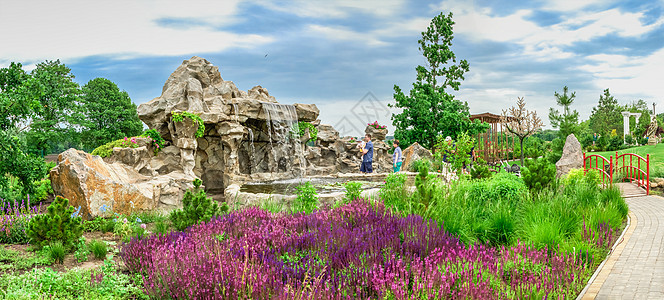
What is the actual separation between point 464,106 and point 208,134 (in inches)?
559

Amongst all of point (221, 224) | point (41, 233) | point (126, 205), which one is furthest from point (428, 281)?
point (126, 205)

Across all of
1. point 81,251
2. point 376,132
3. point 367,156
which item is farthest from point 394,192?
point 376,132

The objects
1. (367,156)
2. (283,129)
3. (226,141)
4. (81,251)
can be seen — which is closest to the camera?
(81,251)

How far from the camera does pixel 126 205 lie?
29.9 feet

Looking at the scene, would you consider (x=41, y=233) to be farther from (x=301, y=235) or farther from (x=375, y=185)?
(x=375, y=185)

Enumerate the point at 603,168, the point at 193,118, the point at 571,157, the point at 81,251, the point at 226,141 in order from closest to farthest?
the point at 81,251 → the point at 603,168 → the point at 193,118 → the point at 571,157 → the point at 226,141

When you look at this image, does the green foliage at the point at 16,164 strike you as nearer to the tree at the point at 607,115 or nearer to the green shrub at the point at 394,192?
the green shrub at the point at 394,192

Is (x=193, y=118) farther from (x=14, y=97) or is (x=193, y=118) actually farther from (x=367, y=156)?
(x=14, y=97)

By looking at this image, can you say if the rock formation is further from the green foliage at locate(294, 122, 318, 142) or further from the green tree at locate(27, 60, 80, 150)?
the green tree at locate(27, 60, 80, 150)

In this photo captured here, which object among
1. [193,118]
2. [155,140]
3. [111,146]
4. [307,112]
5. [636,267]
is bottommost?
[636,267]

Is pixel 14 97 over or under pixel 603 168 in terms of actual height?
over

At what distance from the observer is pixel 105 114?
3312 cm

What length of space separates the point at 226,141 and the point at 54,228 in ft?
43.1

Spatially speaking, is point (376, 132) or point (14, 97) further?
point (376, 132)
